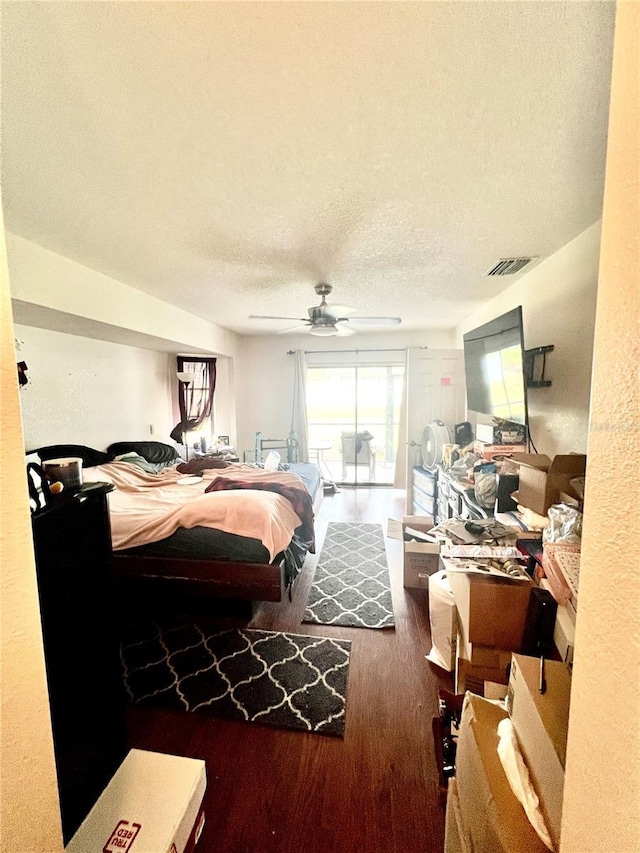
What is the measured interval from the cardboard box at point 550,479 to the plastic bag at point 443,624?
675 millimetres

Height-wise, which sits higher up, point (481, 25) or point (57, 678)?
point (481, 25)

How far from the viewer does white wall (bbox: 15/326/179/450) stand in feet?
9.85

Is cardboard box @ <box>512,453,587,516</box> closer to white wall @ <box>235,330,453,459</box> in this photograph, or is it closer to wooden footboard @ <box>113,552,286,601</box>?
wooden footboard @ <box>113,552,286,601</box>

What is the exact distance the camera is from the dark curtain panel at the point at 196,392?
16.5 feet

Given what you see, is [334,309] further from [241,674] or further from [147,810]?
[147,810]

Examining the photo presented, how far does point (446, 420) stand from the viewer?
4.38 m

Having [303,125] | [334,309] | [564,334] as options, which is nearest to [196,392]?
[334,309]

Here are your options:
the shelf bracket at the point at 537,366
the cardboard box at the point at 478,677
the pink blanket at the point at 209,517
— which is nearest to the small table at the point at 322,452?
the pink blanket at the point at 209,517

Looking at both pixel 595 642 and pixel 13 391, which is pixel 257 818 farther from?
pixel 13 391

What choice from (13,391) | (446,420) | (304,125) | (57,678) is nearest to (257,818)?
(57,678)

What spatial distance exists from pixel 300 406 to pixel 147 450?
2.66m

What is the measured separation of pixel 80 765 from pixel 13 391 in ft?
4.76

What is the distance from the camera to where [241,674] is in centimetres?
198

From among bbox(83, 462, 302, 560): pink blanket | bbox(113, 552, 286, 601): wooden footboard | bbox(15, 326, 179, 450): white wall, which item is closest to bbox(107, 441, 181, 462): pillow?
bbox(15, 326, 179, 450): white wall
